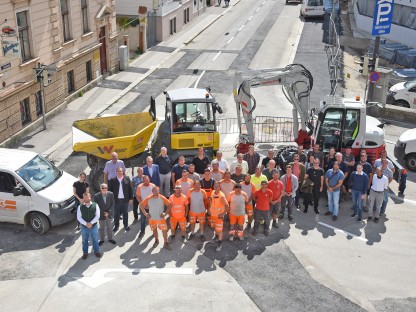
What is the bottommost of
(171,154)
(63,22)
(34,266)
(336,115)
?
(34,266)

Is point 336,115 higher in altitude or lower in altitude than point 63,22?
lower

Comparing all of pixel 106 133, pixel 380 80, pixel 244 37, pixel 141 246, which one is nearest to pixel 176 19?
pixel 244 37

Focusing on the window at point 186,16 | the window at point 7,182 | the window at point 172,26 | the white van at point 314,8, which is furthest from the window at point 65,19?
the white van at point 314,8

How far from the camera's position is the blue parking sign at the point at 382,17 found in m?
23.4

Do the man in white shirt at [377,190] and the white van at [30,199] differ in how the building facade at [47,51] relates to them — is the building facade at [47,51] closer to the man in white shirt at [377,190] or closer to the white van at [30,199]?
the white van at [30,199]

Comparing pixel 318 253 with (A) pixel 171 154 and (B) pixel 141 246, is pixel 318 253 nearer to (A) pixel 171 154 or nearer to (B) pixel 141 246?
(B) pixel 141 246

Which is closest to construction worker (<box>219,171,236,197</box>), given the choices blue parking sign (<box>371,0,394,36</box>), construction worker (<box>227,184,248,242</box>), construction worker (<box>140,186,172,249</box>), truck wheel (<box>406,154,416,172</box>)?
construction worker (<box>227,184,248,242</box>)

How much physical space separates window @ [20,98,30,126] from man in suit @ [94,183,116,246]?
9.90 m

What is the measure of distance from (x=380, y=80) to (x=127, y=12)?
19.2 m

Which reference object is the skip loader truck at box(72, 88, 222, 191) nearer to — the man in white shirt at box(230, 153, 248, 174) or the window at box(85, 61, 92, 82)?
the man in white shirt at box(230, 153, 248, 174)

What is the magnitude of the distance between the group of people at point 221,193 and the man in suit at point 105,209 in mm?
24

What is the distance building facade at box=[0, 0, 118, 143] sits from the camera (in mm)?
19328

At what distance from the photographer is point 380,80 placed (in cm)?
2336

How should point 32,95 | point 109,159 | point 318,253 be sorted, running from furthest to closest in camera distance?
point 32,95, point 109,159, point 318,253
